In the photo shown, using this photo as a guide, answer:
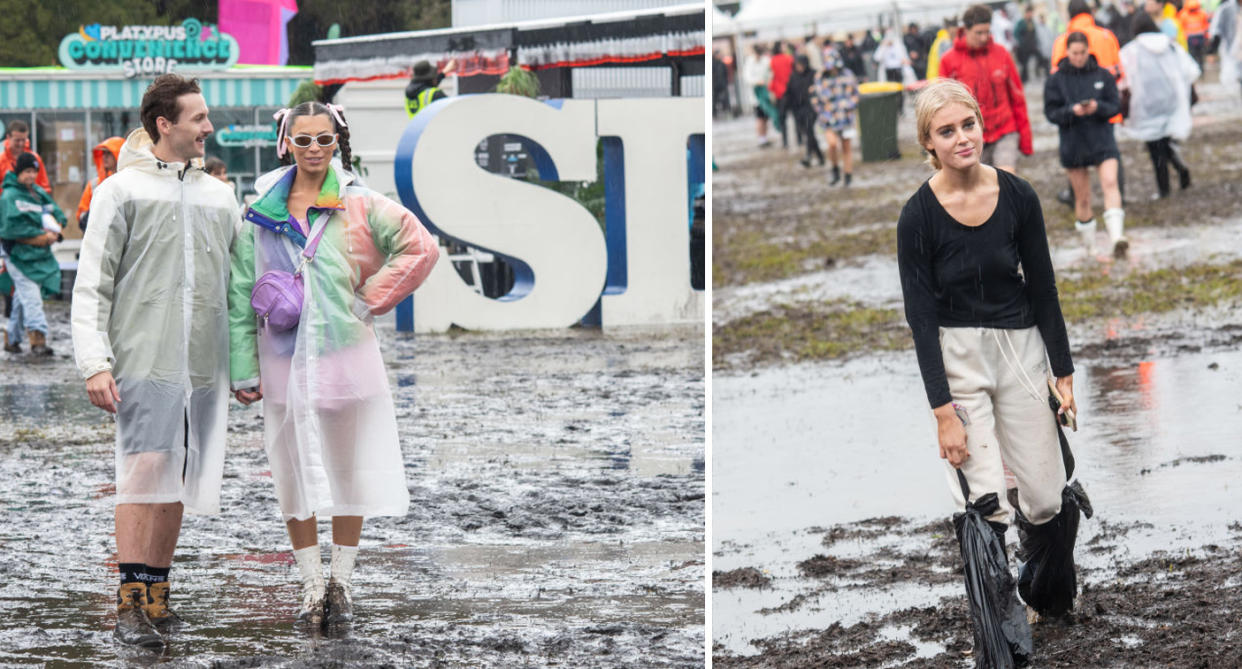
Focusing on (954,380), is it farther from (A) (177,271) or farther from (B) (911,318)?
(A) (177,271)

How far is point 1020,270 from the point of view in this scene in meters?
5.92

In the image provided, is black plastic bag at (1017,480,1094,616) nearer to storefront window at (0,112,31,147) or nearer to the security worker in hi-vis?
the security worker in hi-vis

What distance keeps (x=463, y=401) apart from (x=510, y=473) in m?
2.92

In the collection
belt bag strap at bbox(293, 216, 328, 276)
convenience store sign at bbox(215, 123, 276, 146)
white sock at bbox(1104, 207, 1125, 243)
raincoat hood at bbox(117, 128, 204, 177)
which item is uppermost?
convenience store sign at bbox(215, 123, 276, 146)

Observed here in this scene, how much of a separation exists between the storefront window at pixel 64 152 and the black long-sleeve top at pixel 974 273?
961 inches

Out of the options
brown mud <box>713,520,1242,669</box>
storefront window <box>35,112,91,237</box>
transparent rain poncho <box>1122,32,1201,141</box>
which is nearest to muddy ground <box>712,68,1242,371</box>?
transparent rain poncho <box>1122,32,1201,141</box>

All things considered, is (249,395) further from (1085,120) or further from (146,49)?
(146,49)

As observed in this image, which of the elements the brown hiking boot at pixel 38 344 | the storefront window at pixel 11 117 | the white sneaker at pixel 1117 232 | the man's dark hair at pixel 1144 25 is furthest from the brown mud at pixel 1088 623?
the storefront window at pixel 11 117

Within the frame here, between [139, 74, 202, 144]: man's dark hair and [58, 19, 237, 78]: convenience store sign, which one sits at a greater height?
[58, 19, 237, 78]: convenience store sign

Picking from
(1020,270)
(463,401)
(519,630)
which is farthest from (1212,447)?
(463,401)

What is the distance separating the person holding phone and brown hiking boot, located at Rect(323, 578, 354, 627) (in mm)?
2162

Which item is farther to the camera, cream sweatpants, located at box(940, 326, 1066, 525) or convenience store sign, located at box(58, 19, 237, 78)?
convenience store sign, located at box(58, 19, 237, 78)

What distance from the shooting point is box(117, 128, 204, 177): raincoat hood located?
5.96 m

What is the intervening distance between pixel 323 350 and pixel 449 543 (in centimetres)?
185
